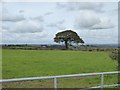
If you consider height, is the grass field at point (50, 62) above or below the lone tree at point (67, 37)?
below

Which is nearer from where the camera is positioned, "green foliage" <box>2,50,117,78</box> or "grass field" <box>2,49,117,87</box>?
"grass field" <box>2,49,117,87</box>

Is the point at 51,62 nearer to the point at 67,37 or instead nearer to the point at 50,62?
the point at 50,62

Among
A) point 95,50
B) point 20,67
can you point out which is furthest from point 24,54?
point 95,50

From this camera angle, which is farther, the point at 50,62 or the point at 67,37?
the point at 50,62

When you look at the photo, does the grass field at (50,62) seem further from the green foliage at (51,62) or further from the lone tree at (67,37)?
the lone tree at (67,37)

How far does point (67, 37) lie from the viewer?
12.6m

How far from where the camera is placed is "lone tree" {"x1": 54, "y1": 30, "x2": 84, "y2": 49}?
1178cm

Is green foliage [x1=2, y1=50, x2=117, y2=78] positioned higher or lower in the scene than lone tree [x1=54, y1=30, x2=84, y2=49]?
lower

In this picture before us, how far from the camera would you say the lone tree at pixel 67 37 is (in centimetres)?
1178

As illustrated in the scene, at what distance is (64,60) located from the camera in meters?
14.4

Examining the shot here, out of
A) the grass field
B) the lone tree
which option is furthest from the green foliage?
the lone tree

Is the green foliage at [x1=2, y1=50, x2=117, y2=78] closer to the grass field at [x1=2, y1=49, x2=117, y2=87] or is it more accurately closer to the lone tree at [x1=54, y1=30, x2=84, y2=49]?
the grass field at [x1=2, y1=49, x2=117, y2=87]

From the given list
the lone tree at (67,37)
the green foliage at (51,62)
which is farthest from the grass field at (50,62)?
the lone tree at (67,37)

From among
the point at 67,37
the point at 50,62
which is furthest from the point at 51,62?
the point at 67,37
